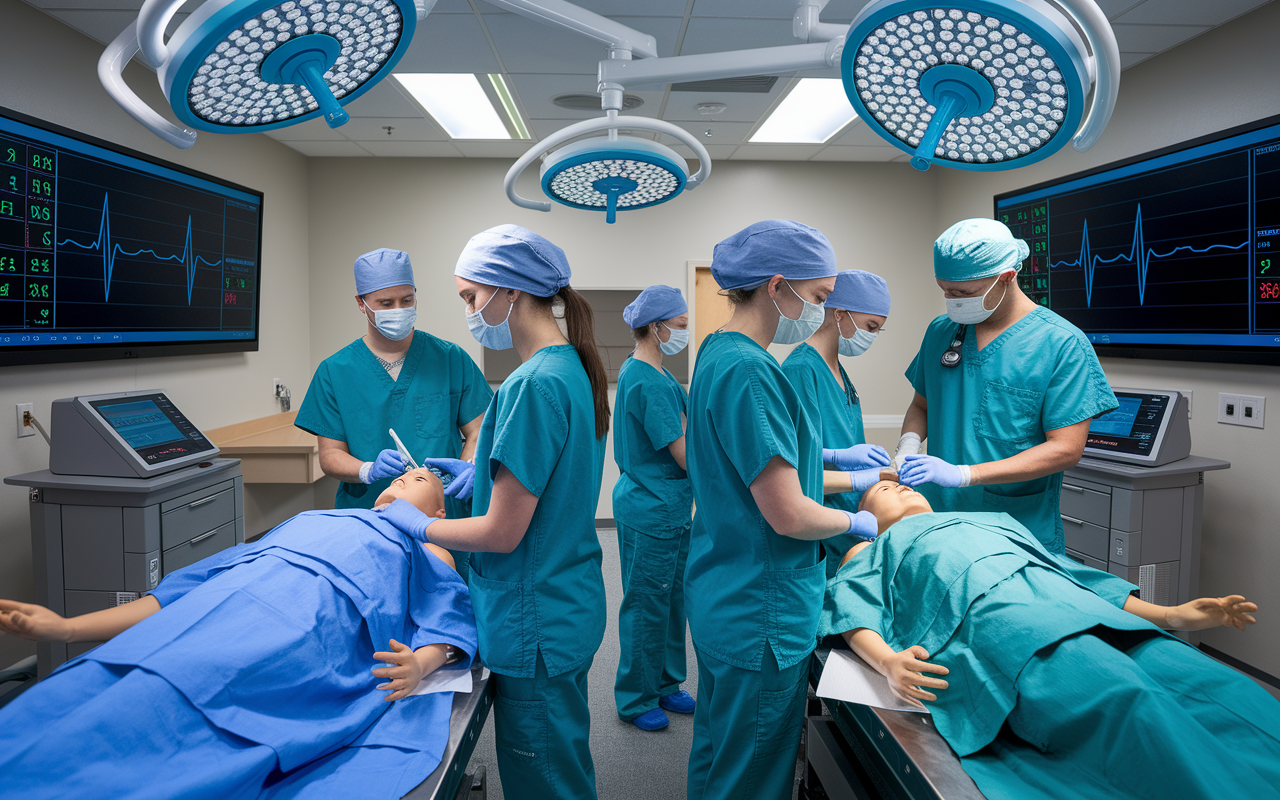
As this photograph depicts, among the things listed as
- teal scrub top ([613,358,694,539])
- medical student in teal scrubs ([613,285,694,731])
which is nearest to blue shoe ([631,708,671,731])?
medical student in teal scrubs ([613,285,694,731])

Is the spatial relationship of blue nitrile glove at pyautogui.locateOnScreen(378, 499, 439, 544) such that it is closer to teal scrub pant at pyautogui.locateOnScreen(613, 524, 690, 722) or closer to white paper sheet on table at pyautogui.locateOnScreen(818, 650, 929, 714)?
white paper sheet on table at pyautogui.locateOnScreen(818, 650, 929, 714)

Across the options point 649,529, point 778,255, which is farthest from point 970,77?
point 649,529

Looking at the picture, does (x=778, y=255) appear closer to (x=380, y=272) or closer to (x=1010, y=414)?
(x=1010, y=414)

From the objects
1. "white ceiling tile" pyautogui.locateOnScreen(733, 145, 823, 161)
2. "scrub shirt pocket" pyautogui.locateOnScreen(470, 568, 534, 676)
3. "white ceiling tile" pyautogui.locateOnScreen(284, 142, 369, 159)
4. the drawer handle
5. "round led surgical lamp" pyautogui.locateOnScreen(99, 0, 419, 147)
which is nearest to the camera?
"round led surgical lamp" pyautogui.locateOnScreen(99, 0, 419, 147)

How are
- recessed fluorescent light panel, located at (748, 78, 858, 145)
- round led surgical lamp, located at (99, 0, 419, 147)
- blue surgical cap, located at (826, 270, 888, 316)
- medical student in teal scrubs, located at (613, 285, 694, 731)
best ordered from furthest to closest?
recessed fluorescent light panel, located at (748, 78, 858, 145), medical student in teal scrubs, located at (613, 285, 694, 731), blue surgical cap, located at (826, 270, 888, 316), round led surgical lamp, located at (99, 0, 419, 147)

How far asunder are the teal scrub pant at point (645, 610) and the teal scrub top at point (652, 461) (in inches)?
2.4

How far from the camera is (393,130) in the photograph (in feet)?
13.2

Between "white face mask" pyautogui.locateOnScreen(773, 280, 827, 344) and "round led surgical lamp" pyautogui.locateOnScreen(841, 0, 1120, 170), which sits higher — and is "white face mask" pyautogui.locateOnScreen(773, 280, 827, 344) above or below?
below

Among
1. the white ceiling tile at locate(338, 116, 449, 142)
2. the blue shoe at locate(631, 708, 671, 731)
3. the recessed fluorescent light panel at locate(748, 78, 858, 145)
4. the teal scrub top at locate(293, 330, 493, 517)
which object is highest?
the recessed fluorescent light panel at locate(748, 78, 858, 145)

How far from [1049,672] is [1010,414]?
2.69ft

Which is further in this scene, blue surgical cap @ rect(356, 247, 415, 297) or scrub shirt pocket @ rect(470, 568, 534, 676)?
Answer: blue surgical cap @ rect(356, 247, 415, 297)

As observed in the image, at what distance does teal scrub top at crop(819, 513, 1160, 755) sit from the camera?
3.96 feet

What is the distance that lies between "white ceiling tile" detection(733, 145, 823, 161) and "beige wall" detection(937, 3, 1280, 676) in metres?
1.73

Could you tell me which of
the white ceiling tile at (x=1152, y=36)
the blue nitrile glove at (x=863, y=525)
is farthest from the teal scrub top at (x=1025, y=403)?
the white ceiling tile at (x=1152, y=36)
